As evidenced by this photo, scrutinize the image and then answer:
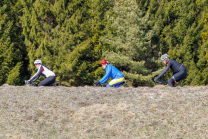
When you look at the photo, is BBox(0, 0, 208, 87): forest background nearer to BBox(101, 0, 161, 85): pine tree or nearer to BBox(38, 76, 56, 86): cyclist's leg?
BBox(101, 0, 161, 85): pine tree

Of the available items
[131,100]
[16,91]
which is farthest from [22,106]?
[131,100]

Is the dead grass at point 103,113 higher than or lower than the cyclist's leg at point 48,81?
lower

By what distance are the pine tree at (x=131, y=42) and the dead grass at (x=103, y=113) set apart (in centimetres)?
1523

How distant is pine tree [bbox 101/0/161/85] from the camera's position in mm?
26312

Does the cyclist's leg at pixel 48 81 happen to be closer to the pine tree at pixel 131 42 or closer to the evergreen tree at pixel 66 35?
the evergreen tree at pixel 66 35

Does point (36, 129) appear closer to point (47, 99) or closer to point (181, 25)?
point (47, 99)

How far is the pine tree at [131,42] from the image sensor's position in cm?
2631

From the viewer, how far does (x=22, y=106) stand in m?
9.51

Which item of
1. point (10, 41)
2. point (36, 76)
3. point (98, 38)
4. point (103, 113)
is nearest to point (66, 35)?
point (98, 38)

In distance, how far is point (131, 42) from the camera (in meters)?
26.7

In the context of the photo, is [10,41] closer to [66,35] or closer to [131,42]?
[66,35]

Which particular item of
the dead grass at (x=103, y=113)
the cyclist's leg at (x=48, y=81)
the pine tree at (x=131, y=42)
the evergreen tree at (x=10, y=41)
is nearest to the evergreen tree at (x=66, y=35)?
the evergreen tree at (x=10, y=41)

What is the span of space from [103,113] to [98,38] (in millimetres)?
20883

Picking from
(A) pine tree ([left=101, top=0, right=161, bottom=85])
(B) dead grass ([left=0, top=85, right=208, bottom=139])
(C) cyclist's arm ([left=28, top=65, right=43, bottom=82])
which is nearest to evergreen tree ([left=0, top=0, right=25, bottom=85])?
(A) pine tree ([left=101, top=0, right=161, bottom=85])
